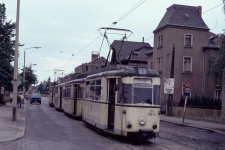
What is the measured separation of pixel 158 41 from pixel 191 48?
4.67 meters

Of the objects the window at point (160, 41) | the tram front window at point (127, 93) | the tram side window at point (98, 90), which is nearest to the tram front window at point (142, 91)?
the tram front window at point (127, 93)

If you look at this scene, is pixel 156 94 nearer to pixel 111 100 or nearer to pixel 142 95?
pixel 142 95

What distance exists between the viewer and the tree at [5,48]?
38438 millimetres

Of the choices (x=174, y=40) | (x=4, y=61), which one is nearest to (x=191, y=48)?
(x=174, y=40)

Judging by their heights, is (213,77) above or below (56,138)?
above

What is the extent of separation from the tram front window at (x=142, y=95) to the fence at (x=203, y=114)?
58.0 feet

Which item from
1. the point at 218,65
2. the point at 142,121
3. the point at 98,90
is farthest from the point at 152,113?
the point at 218,65

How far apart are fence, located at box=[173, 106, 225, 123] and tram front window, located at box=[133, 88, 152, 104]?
1768 cm

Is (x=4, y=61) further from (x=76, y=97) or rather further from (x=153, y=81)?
(x=153, y=81)

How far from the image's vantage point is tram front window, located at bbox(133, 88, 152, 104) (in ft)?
49.8

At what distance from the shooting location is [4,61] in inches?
1516

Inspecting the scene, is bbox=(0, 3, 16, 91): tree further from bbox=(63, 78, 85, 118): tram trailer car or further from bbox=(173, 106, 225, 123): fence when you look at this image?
bbox=(173, 106, 225, 123): fence

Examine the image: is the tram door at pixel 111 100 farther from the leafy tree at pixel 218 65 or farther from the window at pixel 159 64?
the window at pixel 159 64

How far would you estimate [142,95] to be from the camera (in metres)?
15.3
